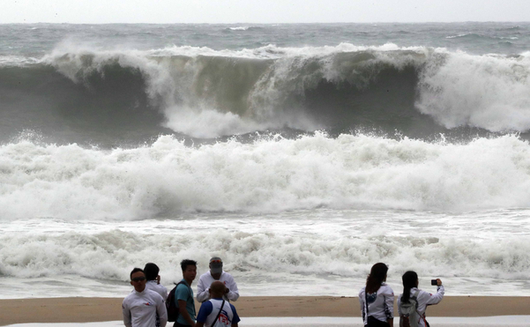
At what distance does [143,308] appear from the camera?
415 cm

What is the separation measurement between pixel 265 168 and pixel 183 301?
8.77 meters

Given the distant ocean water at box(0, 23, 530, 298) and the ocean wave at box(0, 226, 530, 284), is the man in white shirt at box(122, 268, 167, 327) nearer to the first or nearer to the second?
the distant ocean water at box(0, 23, 530, 298)

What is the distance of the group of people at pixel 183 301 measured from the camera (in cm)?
396

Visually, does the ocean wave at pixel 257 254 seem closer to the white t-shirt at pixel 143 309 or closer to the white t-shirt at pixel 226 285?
the white t-shirt at pixel 226 285

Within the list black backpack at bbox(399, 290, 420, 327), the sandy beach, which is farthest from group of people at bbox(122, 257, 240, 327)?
the sandy beach

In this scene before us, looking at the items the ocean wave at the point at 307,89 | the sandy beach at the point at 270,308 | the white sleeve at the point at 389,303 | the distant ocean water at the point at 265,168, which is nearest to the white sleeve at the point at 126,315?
the white sleeve at the point at 389,303

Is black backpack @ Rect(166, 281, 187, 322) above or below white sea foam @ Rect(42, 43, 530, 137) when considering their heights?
below

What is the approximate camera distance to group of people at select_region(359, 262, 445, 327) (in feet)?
14.1

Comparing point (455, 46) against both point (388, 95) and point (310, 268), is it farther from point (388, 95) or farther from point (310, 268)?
point (310, 268)

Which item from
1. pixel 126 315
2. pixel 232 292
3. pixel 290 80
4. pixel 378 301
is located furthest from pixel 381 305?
pixel 290 80

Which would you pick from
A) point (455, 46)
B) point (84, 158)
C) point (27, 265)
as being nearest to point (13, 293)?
point (27, 265)

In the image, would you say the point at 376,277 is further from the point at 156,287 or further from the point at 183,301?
the point at 156,287

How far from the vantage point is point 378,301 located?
430 centimetres

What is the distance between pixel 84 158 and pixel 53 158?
68 cm
